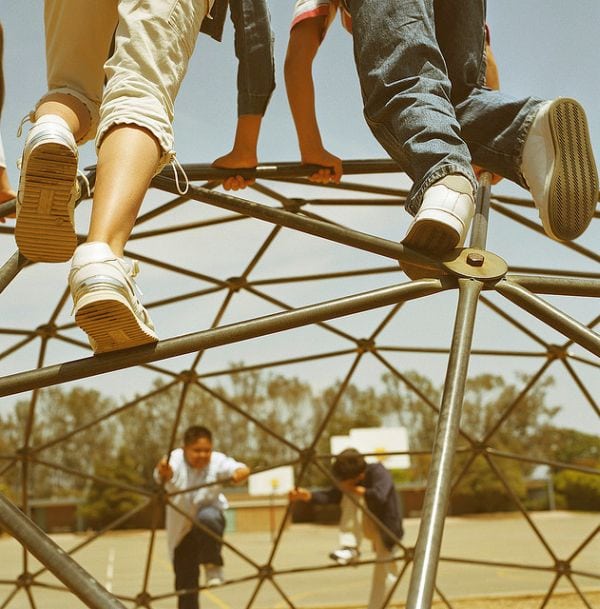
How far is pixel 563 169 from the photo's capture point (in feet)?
8.23

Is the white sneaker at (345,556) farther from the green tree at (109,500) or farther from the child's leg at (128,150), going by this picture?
the green tree at (109,500)

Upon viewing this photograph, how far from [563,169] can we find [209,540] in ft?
17.4

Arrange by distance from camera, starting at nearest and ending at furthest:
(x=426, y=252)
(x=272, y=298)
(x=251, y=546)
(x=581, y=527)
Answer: (x=426, y=252) < (x=272, y=298) < (x=251, y=546) < (x=581, y=527)

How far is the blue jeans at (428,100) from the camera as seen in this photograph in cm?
244

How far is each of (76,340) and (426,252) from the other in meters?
4.76

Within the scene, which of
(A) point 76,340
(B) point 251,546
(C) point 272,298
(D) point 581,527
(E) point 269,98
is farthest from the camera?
(D) point 581,527

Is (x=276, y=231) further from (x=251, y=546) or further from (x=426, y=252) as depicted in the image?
(x=251, y=546)

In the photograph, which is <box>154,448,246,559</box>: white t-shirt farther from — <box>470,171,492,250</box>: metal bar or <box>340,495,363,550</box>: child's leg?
<box>470,171,492,250</box>: metal bar

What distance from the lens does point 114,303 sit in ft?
6.62

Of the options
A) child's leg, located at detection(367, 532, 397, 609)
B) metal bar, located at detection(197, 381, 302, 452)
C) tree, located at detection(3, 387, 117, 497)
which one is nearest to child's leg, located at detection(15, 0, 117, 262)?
metal bar, located at detection(197, 381, 302, 452)

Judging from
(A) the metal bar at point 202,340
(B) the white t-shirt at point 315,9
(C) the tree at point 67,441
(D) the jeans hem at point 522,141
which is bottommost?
(A) the metal bar at point 202,340

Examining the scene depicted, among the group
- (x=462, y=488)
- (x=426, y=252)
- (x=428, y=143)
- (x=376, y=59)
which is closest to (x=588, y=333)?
(x=426, y=252)

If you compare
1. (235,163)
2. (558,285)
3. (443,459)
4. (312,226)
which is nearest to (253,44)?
(235,163)

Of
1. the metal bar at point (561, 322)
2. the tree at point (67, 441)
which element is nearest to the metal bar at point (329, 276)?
the metal bar at point (561, 322)
